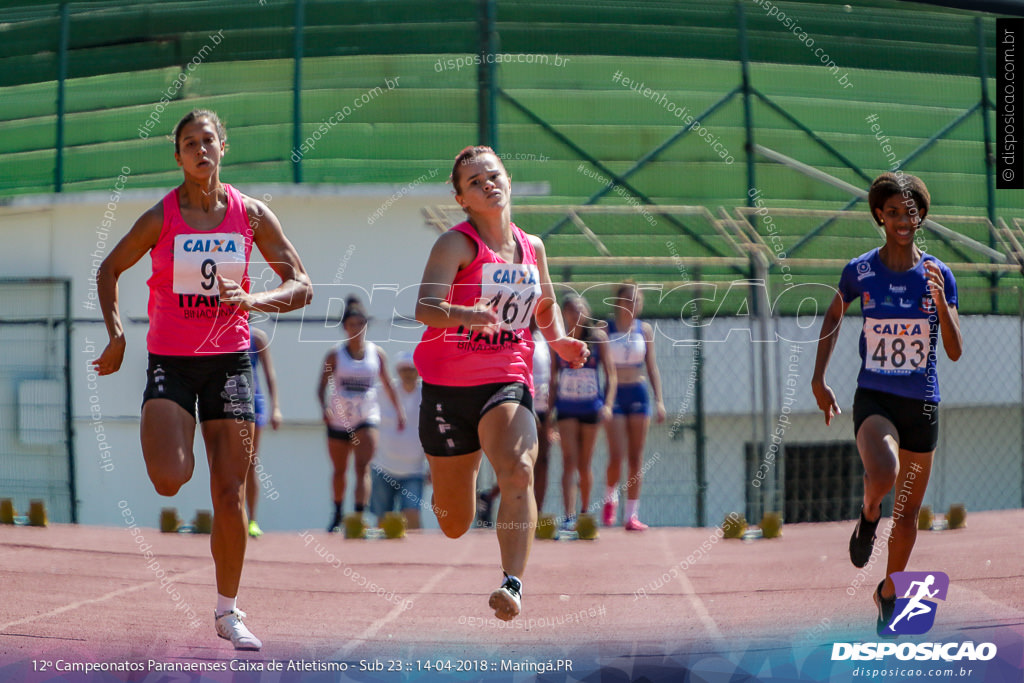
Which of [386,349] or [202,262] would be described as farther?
→ [386,349]

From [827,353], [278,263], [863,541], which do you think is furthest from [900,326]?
[278,263]

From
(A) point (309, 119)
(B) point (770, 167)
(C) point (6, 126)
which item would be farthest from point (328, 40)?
(B) point (770, 167)

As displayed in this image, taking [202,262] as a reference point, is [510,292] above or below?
below

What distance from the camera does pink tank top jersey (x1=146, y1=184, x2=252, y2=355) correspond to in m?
4.11

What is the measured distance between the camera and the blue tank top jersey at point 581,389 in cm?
794

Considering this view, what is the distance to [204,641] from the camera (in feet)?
14.8

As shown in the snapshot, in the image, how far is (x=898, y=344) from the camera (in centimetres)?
471

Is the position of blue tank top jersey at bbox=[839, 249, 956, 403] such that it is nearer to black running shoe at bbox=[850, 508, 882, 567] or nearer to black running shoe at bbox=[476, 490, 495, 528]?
black running shoe at bbox=[850, 508, 882, 567]

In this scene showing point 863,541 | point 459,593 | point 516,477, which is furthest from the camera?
point 459,593

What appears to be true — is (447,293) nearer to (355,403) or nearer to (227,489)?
(227,489)

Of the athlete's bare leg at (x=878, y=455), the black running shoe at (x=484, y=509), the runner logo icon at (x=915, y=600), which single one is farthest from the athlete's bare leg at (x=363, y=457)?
the runner logo icon at (x=915, y=600)

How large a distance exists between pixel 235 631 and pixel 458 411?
1189 millimetres

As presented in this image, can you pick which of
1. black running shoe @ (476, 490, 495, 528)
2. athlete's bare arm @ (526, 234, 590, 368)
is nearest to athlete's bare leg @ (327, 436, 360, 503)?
black running shoe @ (476, 490, 495, 528)

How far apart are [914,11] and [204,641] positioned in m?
7.69
